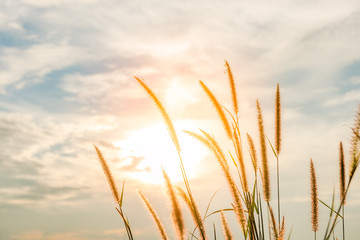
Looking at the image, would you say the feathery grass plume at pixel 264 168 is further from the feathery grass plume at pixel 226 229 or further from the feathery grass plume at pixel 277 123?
the feathery grass plume at pixel 226 229

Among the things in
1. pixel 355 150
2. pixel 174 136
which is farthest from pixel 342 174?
pixel 174 136

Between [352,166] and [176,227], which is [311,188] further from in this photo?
[176,227]

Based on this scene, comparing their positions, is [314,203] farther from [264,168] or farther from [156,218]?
[156,218]

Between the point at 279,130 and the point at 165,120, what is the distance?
69.2 inches

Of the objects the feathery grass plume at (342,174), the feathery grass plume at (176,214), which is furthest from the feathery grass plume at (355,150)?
the feathery grass plume at (176,214)

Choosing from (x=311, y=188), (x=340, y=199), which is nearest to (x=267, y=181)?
(x=311, y=188)

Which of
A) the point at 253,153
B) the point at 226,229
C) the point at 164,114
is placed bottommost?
the point at 226,229

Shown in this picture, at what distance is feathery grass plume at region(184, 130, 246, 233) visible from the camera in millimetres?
4363

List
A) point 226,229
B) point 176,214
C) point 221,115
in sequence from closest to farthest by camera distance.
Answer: point 176,214, point 221,115, point 226,229

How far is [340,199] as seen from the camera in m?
5.07

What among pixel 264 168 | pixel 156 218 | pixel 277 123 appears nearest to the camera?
pixel 156 218

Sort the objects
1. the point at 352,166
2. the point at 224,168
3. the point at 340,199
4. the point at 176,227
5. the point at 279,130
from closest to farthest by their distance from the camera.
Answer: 1. the point at 176,227
2. the point at 224,168
3. the point at 352,166
4. the point at 340,199
5. the point at 279,130

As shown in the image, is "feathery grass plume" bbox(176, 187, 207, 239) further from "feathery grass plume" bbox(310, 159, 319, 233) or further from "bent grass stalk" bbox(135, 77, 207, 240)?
"feathery grass plume" bbox(310, 159, 319, 233)

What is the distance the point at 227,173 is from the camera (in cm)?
437
